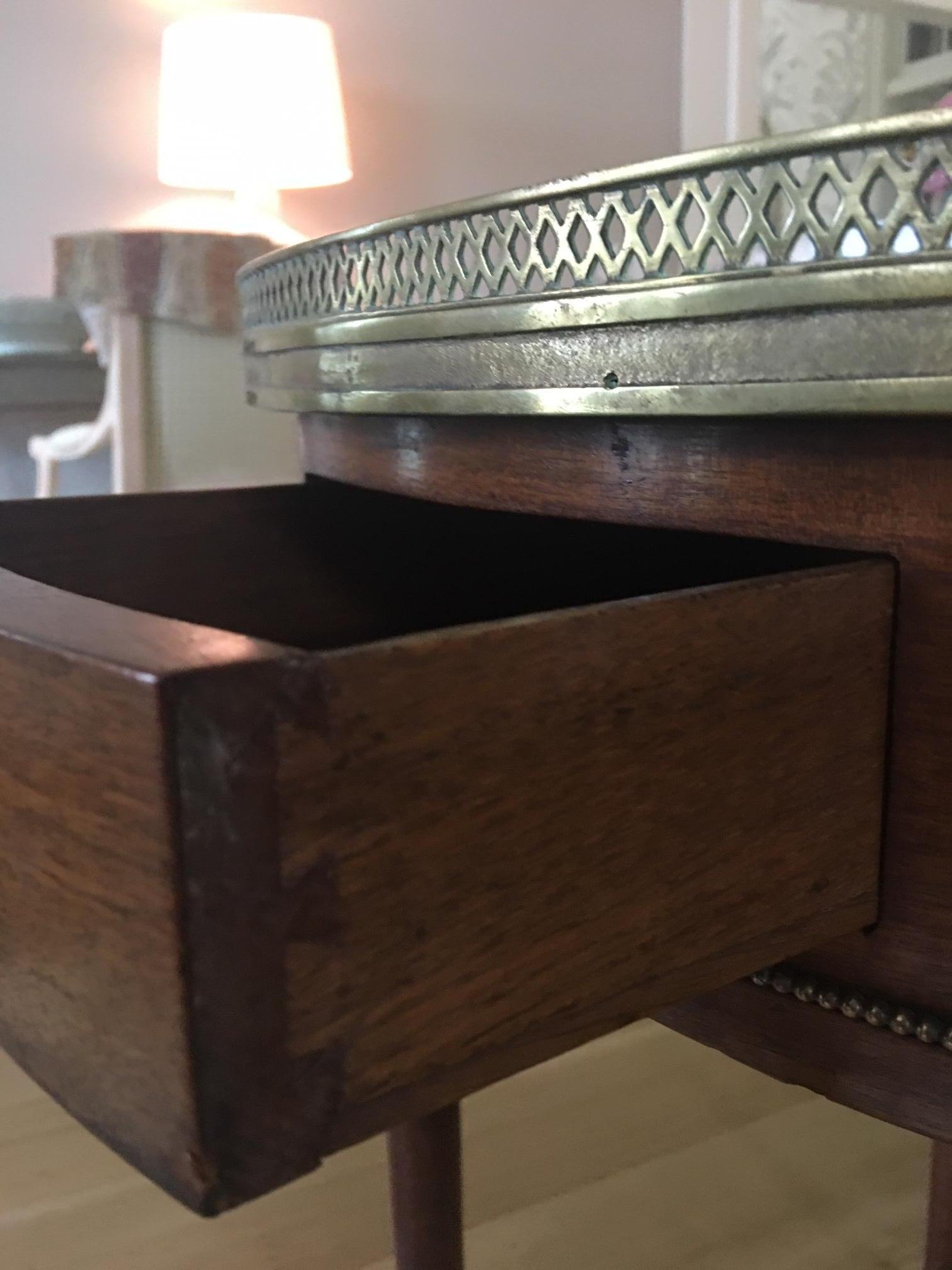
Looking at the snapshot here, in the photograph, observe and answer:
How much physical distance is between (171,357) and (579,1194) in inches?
49.0

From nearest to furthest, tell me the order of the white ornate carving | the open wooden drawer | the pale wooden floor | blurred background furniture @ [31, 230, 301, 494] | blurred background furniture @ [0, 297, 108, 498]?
1. the open wooden drawer
2. the pale wooden floor
3. blurred background furniture @ [31, 230, 301, 494]
4. blurred background furniture @ [0, 297, 108, 498]
5. the white ornate carving

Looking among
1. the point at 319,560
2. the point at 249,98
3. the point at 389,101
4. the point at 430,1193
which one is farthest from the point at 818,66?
the point at 430,1193

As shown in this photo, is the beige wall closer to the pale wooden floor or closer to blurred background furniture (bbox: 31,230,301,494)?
blurred background furniture (bbox: 31,230,301,494)

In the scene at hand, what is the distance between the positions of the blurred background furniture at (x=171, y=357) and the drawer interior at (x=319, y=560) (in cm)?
98

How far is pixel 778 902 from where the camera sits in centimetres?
38

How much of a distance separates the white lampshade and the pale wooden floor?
1720 millimetres

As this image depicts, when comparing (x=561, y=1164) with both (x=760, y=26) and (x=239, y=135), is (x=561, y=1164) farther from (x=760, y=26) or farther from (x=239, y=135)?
(x=760, y=26)

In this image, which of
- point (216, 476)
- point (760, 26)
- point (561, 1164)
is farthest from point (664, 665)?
point (760, 26)

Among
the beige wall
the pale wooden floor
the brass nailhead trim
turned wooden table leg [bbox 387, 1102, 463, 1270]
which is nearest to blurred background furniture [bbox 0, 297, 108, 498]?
the beige wall

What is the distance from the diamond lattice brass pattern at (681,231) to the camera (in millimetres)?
329

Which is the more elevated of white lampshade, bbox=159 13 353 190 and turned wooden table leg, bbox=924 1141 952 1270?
white lampshade, bbox=159 13 353 190

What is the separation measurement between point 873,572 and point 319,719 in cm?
19

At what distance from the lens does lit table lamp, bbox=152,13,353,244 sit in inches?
84.8

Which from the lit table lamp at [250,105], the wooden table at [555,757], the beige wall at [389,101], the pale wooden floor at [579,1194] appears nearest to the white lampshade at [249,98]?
the lit table lamp at [250,105]
